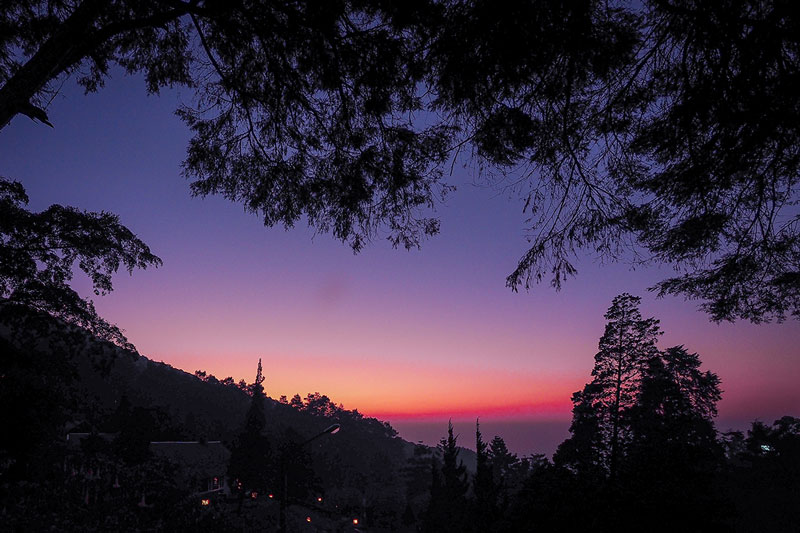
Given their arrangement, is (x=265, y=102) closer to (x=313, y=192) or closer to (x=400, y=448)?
(x=313, y=192)

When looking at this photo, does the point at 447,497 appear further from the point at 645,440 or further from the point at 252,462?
the point at 645,440

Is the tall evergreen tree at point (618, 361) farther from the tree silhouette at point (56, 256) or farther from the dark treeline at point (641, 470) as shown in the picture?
the tree silhouette at point (56, 256)

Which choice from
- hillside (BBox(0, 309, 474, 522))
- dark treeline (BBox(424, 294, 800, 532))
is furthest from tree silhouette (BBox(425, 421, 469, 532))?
hillside (BBox(0, 309, 474, 522))

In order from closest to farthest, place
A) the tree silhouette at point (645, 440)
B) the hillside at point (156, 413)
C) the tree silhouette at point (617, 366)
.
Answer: the tree silhouette at point (645, 440) < the hillside at point (156, 413) < the tree silhouette at point (617, 366)

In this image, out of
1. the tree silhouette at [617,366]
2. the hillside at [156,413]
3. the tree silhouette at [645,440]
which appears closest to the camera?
the tree silhouette at [645,440]

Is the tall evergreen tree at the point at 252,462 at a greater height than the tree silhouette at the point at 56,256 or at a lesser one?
lesser

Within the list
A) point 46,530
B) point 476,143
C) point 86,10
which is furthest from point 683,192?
point 46,530

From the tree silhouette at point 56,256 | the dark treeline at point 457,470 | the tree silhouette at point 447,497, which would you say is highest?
the tree silhouette at point 56,256

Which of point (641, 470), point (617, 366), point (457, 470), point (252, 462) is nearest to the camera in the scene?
point (641, 470)

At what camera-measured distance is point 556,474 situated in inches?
282

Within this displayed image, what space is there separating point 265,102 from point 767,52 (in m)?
5.35

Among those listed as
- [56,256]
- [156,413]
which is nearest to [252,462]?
[156,413]

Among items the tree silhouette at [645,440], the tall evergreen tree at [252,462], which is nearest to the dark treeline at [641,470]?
the tree silhouette at [645,440]

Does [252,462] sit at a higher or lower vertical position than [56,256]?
lower
